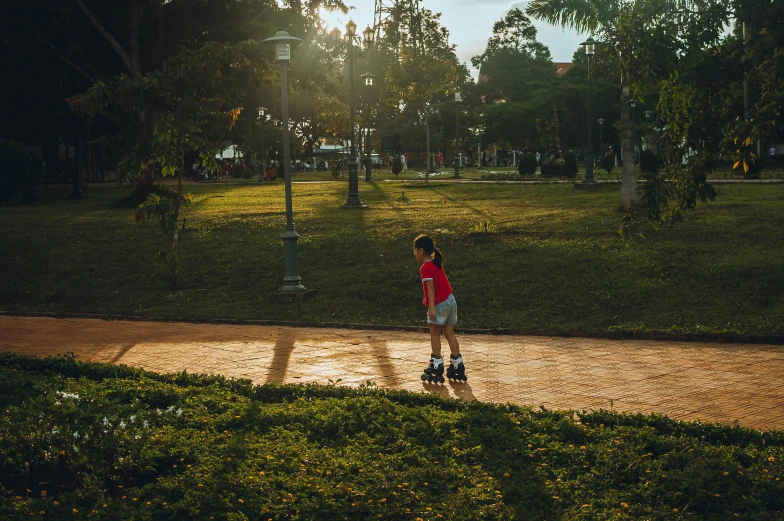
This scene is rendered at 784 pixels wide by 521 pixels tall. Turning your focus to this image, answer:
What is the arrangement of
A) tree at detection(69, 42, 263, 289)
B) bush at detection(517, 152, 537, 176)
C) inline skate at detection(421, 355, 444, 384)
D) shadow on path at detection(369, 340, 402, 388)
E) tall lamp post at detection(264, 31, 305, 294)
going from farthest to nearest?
bush at detection(517, 152, 537, 176)
tree at detection(69, 42, 263, 289)
tall lamp post at detection(264, 31, 305, 294)
shadow on path at detection(369, 340, 402, 388)
inline skate at detection(421, 355, 444, 384)

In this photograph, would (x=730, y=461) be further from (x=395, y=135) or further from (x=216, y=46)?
(x=395, y=135)

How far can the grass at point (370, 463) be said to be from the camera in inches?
206

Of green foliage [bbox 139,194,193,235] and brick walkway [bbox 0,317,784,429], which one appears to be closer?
brick walkway [bbox 0,317,784,429]

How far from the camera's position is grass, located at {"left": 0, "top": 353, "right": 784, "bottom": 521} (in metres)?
5.24

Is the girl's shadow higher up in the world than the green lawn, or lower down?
lower down

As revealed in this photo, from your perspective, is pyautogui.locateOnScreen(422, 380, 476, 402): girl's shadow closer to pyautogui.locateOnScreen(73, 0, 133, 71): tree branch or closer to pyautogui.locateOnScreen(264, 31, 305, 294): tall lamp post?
pyautogui.locateOnScreen(264, 31, 305, 294): tall lamp post

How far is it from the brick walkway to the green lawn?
1.08 m

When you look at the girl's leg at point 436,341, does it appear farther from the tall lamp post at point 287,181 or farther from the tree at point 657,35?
the tall lamp post at point 287,181

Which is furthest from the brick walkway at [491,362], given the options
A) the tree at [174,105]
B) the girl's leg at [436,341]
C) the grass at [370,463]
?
the tree at [174,105]

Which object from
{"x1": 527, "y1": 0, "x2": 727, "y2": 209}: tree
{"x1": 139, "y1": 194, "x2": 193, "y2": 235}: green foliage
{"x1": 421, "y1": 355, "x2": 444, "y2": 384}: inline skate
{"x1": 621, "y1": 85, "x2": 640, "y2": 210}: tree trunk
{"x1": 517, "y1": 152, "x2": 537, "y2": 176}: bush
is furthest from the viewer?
{"x1": 517, "y1": 152, "x2": 537, "y2": 176}: bush

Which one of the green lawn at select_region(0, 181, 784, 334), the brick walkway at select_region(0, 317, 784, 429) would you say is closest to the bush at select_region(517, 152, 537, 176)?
the green lawn at select_region(0, 181, 784, 334)

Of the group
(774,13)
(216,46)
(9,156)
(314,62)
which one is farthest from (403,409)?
(314,62)

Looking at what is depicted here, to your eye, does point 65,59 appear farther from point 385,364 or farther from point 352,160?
point 385,364

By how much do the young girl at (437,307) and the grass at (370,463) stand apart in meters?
1.08
